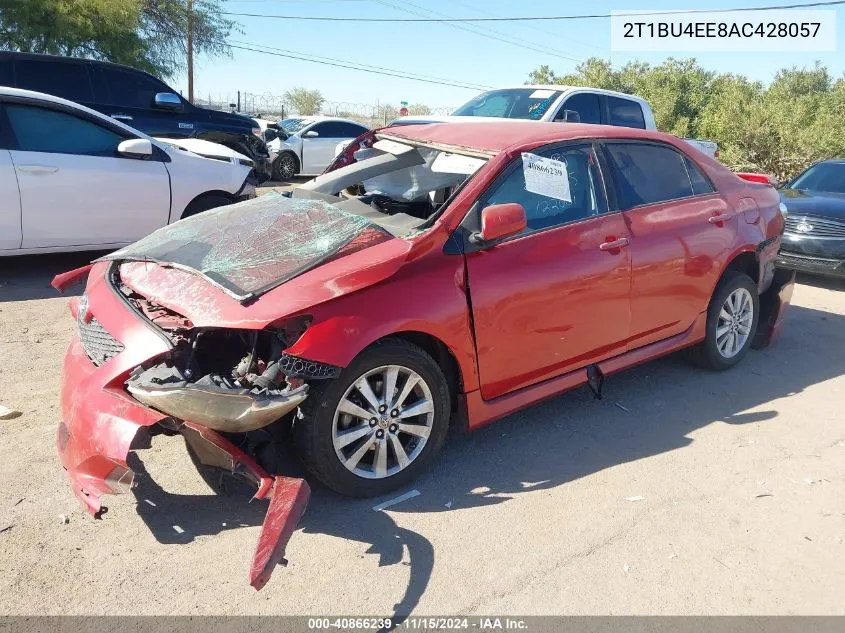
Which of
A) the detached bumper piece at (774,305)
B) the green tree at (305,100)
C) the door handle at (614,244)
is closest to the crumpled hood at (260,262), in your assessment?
the door handle at (614,244)

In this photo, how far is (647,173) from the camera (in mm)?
4602

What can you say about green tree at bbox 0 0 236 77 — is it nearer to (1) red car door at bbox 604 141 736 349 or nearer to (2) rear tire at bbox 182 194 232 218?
(2) rear tire at bbox 182 194 232 218

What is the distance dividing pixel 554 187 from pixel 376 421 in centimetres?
171

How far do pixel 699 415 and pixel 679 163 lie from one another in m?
1.75

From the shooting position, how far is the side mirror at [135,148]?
6617 millimetres

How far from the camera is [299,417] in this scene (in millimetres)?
3166

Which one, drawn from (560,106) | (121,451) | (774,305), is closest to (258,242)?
(121,451)

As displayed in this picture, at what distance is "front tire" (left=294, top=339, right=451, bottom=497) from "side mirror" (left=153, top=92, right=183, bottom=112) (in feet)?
27.2

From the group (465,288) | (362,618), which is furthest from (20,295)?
(362,618)

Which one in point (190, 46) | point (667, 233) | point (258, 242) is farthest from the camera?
point (190, 46)

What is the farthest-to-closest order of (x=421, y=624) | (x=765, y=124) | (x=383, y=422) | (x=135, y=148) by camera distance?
(x=765, y=124)
(x=135, y=148)
(x=383, y=422)
(x=421, y=624)

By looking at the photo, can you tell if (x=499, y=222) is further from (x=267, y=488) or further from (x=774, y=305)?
(x=774, y=305)

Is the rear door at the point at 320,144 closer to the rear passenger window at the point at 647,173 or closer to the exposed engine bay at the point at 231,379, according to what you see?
the rear passenger window at the point at 647,173

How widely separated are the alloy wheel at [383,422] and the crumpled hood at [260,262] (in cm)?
49
